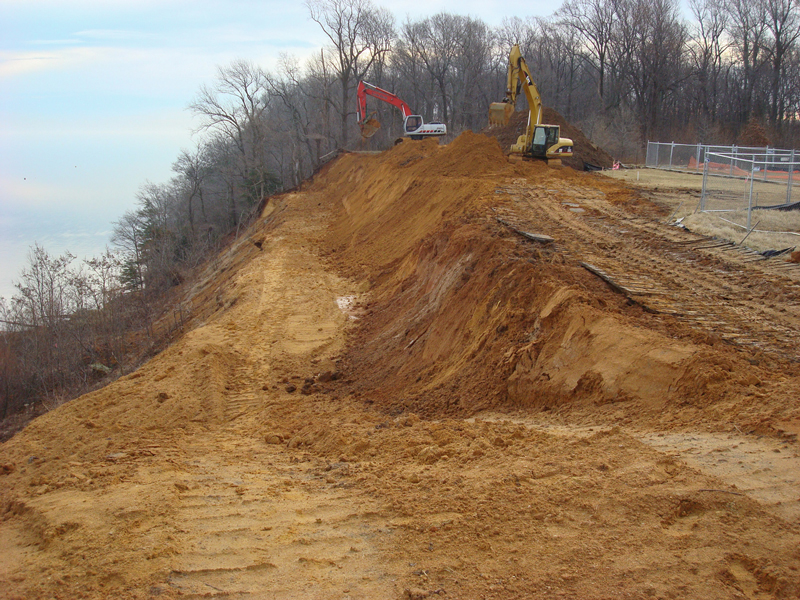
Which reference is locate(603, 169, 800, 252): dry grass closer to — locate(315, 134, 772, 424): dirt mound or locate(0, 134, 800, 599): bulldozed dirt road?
locate(0, 134, 800, 599): bulldozed dirt road

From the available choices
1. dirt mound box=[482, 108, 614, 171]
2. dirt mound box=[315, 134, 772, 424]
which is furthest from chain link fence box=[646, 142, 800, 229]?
dirt mound box=[482, 108, 614, 171]

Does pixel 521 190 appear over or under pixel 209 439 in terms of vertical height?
over

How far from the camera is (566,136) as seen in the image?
28.4 m

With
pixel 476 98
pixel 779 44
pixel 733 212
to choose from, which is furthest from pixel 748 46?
pixel 733 212

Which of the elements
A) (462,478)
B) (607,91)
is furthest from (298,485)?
(607,91)

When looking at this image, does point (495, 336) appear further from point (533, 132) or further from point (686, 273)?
point (533, 132)

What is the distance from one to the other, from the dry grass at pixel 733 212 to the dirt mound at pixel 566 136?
7847 millimetres

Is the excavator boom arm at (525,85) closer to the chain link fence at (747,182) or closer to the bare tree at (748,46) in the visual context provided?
the chain link fence at (747,182)

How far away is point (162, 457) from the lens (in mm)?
5840

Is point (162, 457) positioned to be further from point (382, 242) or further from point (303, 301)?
point (382, 242)

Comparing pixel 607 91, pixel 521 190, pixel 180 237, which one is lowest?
pixel 180 237

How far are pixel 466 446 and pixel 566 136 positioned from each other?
26316 mm

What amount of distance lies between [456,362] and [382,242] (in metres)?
9.44

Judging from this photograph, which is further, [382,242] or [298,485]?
[382,242]
